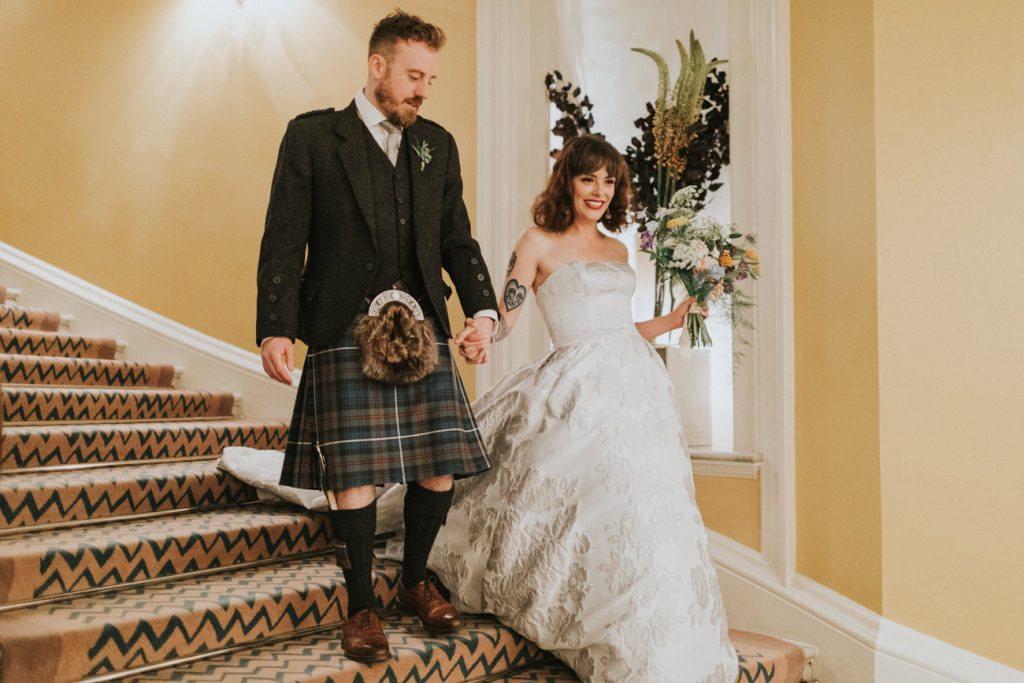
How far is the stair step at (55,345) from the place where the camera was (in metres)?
4.24

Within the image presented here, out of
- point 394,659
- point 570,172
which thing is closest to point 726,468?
point 570,172

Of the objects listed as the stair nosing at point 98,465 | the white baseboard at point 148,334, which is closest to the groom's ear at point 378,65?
the stair nosing at point 98,465

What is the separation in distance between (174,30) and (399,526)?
372 centimetres

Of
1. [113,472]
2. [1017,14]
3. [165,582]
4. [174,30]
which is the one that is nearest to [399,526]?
[165,582]

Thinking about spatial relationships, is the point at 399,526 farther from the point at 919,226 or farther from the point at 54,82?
the point at 54,82

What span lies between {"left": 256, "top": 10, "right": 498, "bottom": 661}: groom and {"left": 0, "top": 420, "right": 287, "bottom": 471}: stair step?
149 cm

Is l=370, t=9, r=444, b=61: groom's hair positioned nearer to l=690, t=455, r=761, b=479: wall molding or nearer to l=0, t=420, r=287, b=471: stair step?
l=690, t=455, r=761, b=479: wall molding

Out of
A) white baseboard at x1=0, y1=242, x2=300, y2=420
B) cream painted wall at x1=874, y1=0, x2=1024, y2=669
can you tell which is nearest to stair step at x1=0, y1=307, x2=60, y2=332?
white baseboard at x1=0, y1=242, x2=300, y2=420

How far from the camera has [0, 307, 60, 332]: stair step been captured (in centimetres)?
461

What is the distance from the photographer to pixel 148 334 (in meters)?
4.79

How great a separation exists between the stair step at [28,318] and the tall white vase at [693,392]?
11.4 ft

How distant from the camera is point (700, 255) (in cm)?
278

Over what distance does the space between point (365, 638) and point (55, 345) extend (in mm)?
3117

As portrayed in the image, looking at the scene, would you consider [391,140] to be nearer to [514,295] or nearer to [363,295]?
[363,295]
